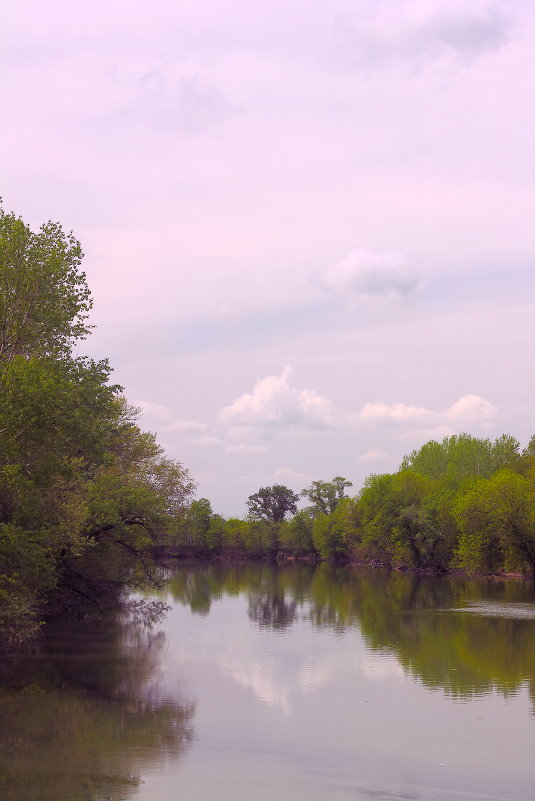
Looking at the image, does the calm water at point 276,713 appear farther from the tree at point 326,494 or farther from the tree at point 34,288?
the tree at point 326,494

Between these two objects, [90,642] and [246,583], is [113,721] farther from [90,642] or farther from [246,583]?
[246,583]

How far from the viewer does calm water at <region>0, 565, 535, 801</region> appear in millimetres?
18219

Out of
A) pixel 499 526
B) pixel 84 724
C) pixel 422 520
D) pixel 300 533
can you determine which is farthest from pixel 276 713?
pixel 300 533

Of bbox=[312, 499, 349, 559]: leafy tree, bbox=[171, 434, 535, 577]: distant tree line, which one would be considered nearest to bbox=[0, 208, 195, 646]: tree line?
bbox=[171, 434, 535, 577]: distant tree line

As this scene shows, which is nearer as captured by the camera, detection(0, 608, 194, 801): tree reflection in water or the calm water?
detection(0, 608, 194, 801): tree reflection in water

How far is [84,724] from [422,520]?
280ft

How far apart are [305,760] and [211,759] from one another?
2292 mm

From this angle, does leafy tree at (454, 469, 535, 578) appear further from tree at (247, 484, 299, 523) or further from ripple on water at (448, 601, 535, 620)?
tree at (247, 484, 299, 523)

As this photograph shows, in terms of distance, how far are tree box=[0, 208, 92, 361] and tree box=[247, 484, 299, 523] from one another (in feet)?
546

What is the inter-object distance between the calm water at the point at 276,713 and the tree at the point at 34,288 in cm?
1181

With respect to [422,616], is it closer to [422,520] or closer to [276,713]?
[276,713]

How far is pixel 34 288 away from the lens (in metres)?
27.5

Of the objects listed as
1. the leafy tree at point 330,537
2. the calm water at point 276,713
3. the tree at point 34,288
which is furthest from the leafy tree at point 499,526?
the tree at point 34,288

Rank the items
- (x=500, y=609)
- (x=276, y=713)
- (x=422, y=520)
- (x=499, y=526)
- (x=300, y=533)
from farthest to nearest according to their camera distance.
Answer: (x=300, y=533)
(x=422, y=520)
(x=499, y=526)
(x=500, y=609)
(x=276, y=713)
